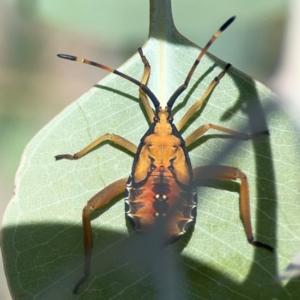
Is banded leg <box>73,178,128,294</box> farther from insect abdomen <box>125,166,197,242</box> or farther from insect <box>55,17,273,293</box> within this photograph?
insect abdomen <box>125,166,197,242</box>

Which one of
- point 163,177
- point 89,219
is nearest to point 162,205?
point 163,177

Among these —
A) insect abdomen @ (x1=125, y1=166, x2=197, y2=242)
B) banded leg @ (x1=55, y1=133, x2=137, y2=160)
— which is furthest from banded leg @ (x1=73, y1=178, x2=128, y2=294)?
banded leg @ (x1=55, y1=133, x2=137, y2=160)

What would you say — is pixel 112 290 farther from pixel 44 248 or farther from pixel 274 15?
pixel 274 15

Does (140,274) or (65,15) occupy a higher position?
(65,15)

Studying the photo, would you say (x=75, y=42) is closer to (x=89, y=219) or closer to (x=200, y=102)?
(x=200, y=102)

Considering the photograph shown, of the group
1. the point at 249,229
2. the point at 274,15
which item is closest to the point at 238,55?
the point at 274,15
